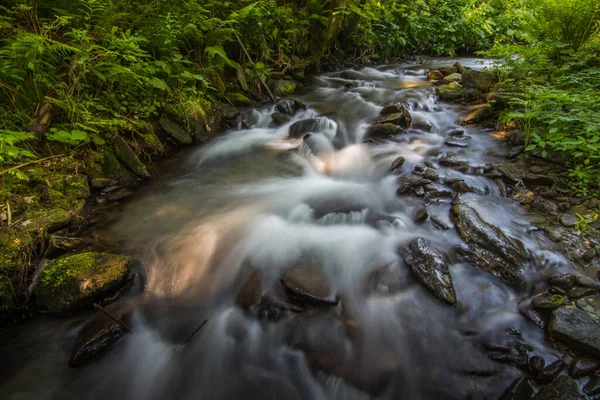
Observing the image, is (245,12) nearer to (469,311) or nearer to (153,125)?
(153,125)

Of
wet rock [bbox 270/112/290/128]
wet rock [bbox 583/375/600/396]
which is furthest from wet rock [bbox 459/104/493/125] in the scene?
wet rock [bbox 583/375/600/396]

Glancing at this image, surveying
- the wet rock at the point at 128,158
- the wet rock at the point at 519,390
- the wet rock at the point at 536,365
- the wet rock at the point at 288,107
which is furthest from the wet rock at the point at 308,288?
the wet rock at the point at 288,107

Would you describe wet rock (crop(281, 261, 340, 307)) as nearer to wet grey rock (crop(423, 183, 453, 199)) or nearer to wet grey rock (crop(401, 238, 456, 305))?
wet grey rock (crop(401, 238, 456, 305))

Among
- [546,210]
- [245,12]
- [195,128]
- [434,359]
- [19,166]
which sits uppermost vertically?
[245,12]

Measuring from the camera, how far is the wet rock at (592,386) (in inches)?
71.8

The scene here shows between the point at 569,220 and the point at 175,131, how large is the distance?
17.8 ft

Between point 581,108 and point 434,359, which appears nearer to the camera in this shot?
point 434,359

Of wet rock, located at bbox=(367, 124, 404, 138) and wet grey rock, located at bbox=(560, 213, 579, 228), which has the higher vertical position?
wet rock, located at bbox=(367, 124, 404, 138)

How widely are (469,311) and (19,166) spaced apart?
4532 millimetres

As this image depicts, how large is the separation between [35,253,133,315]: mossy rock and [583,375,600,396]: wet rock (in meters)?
3.54

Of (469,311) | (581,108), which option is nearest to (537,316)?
(469,311)

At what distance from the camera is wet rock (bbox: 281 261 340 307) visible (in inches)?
101

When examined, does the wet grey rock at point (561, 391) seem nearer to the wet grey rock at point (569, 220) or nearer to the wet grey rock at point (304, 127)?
the wet grey rock at point (569, 220)

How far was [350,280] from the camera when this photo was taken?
9.39ft
